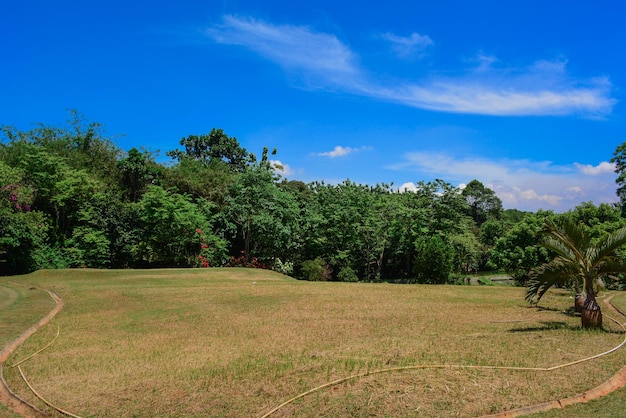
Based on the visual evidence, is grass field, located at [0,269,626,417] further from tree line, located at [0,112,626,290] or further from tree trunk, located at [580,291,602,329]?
tree line, located at [0,112,626,290]

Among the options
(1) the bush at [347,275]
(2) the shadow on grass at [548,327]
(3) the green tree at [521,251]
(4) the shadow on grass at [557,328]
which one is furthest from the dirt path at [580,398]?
(1) the bush at [347,275]

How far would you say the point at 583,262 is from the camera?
9688mm

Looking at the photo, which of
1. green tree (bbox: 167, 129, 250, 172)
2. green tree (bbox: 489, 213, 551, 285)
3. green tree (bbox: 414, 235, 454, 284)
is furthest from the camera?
green tree (bbox: 167, 129, 250, 172)

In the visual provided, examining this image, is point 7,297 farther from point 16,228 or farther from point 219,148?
point 219,148

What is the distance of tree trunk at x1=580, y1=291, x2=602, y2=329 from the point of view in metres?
9.25

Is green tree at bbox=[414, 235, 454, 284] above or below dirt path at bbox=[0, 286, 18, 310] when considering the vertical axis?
above

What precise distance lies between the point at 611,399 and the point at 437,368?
2.22 meters

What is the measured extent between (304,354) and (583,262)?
21.7 ft

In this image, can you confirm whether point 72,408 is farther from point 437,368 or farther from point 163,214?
point 163,214

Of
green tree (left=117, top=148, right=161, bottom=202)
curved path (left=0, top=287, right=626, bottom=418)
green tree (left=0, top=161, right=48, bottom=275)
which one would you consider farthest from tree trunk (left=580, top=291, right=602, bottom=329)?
green tree (left=117, top=148, right=161, bottom=202)

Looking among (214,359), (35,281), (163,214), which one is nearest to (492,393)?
(214,359)

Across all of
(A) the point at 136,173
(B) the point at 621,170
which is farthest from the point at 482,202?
(A) the point at 136,173

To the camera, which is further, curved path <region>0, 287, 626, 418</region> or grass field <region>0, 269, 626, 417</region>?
grass field <region>0, 269, 626, 417</region>

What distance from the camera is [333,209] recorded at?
3409 cm
